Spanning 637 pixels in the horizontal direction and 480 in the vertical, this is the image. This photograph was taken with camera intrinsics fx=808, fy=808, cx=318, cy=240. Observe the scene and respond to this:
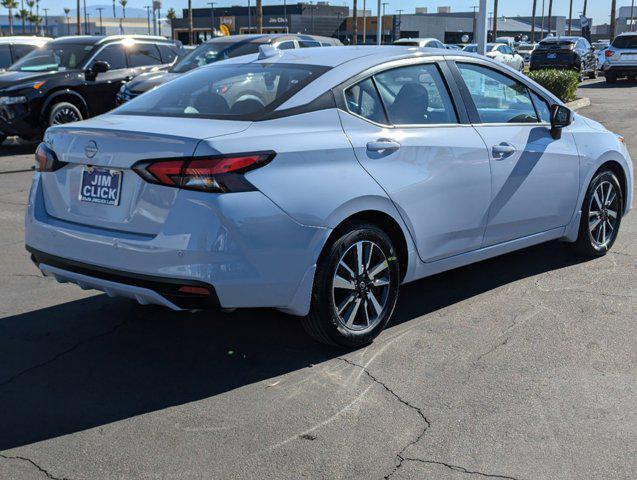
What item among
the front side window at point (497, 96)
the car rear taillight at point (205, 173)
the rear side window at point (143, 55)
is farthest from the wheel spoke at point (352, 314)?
the rear side window at point (143, 55)

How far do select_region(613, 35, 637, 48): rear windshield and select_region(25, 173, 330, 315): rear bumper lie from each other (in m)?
29.2

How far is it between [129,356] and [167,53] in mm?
12188

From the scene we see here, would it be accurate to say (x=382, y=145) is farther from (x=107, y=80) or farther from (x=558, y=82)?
(x=558, y=82)

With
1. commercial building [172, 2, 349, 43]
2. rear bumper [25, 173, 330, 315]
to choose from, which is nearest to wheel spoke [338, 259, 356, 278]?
rear bumper [25, 173, 330, 315]

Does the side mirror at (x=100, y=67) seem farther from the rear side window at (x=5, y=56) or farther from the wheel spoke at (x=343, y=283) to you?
the wheel spoke at (x=343, y=283)

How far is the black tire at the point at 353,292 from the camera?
4.32m

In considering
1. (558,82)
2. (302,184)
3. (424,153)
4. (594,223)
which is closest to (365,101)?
(424,153)

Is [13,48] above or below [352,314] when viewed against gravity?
above

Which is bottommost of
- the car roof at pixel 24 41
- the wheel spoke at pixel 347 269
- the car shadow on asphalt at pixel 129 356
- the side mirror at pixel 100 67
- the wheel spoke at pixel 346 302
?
the car shadow on asphalt at pixel 129 356

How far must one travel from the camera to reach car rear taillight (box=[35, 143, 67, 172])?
4.42m

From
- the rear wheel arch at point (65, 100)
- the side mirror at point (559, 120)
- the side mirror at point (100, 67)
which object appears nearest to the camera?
the side mirror at point (559, 120)

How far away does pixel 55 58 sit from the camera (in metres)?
14.1

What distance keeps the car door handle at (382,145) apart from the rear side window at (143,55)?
11310 millimetres

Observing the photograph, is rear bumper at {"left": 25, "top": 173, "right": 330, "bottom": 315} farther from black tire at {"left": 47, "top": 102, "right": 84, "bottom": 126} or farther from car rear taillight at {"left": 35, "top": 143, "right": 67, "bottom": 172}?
black tire at {"left": 47, "top": 102, "right": 84, "bottom": 126}
